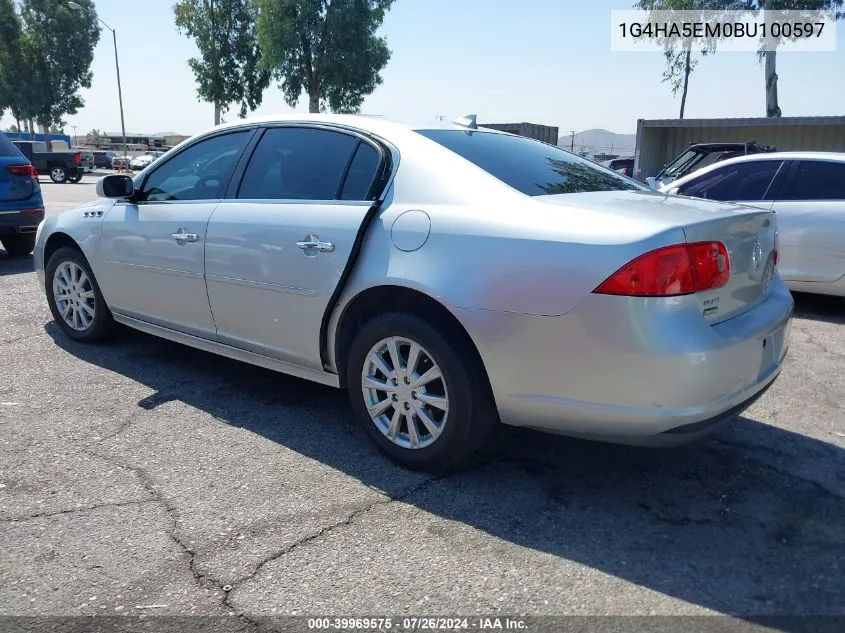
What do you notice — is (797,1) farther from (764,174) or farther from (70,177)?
(70,177)

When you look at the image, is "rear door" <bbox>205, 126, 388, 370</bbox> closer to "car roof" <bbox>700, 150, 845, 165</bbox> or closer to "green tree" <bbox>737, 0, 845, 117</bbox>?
"car roof" <bbox>700, 150, 845, 165</bbox>

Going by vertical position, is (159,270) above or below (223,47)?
below

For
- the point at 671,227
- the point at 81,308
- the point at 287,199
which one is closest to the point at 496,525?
the point at 671,227

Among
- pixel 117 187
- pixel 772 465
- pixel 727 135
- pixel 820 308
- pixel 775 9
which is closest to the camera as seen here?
pixel 772 465

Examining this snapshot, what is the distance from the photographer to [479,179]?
10.1 ft

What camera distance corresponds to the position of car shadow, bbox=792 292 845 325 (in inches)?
256

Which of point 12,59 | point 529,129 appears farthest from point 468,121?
point 12,59

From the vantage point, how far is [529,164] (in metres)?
3.44

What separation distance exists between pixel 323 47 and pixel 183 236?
1076 inches

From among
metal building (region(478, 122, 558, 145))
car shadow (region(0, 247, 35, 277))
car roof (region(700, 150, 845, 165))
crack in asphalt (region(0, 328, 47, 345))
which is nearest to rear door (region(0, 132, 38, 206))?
car shadow (region(0, 247, 35, 277))

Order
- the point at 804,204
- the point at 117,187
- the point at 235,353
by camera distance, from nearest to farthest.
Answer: the point at 235,353
the point at 117,187
the point at 804,204

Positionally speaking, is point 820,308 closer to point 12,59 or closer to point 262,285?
point 262,285

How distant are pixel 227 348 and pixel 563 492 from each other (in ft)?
6.69

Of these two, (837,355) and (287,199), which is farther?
(837,355)
